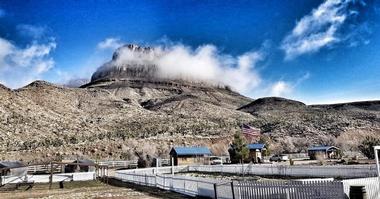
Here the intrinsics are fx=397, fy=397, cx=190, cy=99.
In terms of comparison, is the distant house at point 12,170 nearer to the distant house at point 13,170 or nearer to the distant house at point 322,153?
the distant house at point 13,170

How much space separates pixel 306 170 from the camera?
40.2m

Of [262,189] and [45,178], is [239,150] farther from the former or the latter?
[262,189]

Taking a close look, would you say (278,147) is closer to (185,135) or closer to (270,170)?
(185,135)

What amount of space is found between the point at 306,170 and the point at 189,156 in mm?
35534

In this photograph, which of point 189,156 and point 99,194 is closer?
point 99,194

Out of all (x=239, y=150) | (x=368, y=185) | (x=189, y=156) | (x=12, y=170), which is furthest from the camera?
(x=189, y=156)

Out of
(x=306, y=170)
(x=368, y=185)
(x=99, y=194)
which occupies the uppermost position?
(x=306, y=170)

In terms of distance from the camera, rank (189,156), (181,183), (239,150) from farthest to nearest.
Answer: (189,156), (239,150), (181,183)

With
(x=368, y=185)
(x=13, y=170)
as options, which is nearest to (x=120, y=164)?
(x=13, y=170)

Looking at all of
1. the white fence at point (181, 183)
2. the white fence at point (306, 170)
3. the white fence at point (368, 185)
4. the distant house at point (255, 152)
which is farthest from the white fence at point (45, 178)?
the white fence at point (368, 185)

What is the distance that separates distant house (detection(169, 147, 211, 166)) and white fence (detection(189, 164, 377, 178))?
51.1 ft

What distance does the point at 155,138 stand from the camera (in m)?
97.8

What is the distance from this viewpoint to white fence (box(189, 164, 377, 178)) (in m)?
34.2

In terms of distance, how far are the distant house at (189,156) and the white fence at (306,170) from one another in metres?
15.6
